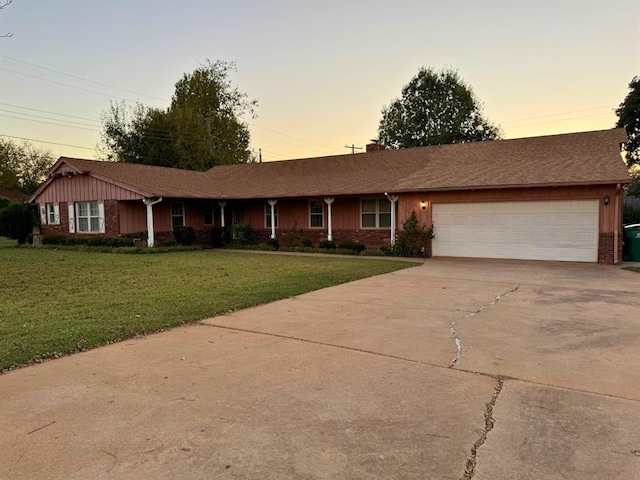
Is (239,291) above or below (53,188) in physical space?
below

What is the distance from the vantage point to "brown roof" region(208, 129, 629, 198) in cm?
1462

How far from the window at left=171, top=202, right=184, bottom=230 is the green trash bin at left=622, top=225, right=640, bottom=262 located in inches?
718

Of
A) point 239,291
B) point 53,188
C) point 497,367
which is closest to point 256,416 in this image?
point 497,367

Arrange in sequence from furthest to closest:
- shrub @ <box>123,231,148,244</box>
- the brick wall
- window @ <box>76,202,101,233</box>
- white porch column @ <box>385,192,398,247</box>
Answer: window @ <box>76,202,101,233</box>, shrub @ <box>123,231,148,244</box>, white porch column @ <box>385,192,398,247</box>, the brick wall

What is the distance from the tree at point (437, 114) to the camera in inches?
1592

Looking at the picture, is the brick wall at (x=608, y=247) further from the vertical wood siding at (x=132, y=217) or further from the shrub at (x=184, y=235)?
the vertical wood siding at (x=132, y=217)

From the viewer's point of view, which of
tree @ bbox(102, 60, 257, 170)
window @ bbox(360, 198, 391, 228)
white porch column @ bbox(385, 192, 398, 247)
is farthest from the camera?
tree @ bbox(102, 60, 257, 170)

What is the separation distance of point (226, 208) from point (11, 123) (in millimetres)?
22030

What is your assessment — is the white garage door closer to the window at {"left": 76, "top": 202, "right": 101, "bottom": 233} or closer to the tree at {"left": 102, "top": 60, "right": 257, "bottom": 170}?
the window at {"left": 76, "top": 202, "right": 101, "bottom": 233}

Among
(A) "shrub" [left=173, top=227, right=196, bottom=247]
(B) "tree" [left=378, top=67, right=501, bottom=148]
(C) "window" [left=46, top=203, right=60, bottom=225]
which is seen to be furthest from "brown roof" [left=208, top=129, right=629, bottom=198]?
(B) "tree" [left=378, top=67, right=501, bottom=148]

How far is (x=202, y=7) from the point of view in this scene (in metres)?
15.4

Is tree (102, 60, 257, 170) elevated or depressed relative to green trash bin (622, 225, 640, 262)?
elevated

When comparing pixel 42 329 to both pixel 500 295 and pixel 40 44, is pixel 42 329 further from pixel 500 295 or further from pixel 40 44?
pixel 40 44

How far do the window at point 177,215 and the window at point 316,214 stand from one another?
6.40 meters
